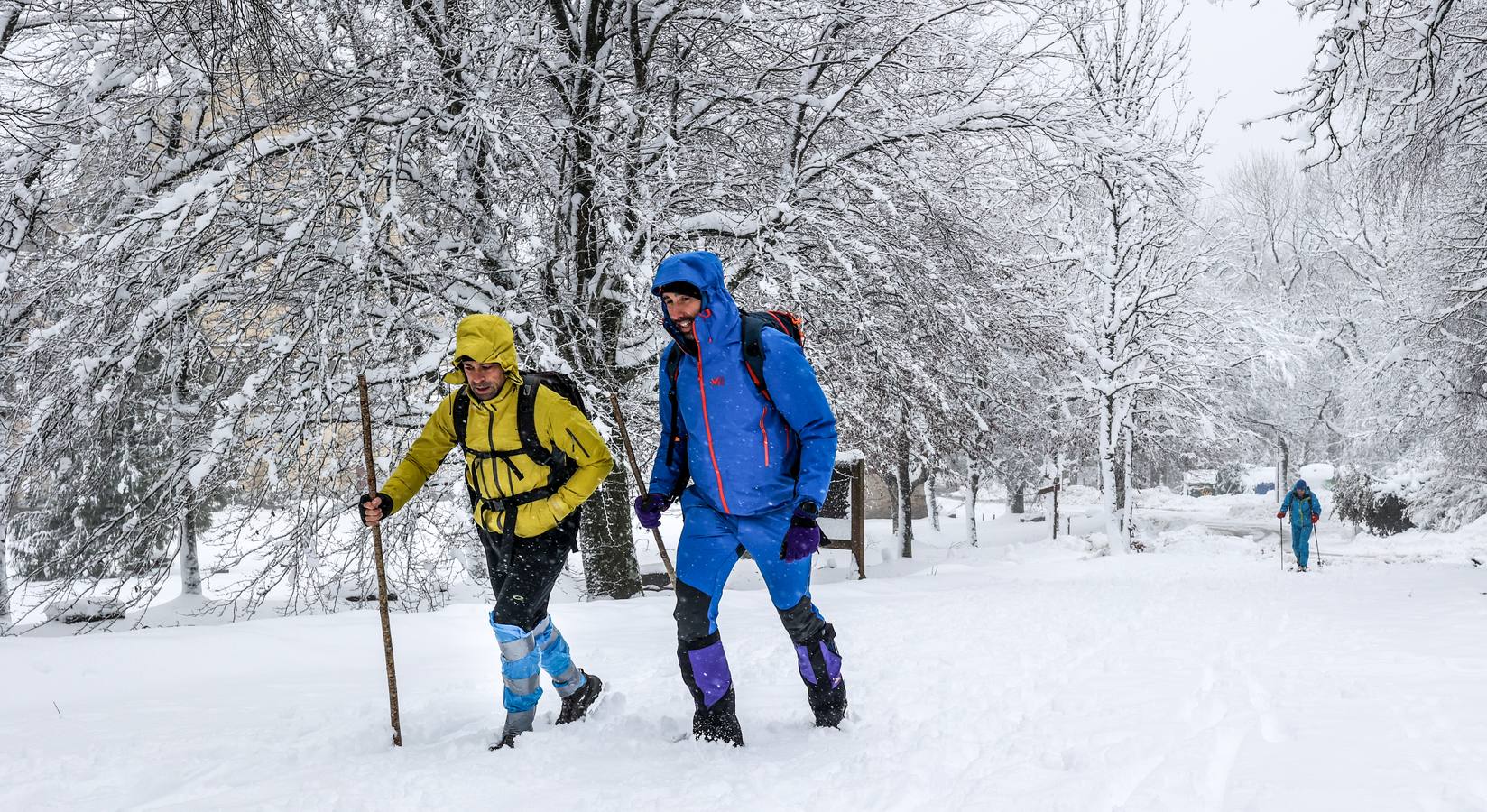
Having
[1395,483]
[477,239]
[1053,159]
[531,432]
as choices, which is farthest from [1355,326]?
[531,432]

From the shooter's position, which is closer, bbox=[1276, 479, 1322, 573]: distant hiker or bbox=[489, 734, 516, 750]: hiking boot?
bbox=[489, 734, 516, 750]: hiking boot

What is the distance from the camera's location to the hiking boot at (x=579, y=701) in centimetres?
380

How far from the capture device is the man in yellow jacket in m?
3.54

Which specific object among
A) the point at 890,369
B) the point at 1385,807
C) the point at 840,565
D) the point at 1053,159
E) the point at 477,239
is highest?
the point at 1053,159

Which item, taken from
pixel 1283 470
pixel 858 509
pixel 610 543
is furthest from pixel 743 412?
pixel 1283 470

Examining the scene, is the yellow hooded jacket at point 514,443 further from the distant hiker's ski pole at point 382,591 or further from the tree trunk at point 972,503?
the tree trunk at point 972,503

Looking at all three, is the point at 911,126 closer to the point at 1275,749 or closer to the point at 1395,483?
the point at 1275,749

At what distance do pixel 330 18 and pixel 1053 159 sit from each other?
589 centimetres

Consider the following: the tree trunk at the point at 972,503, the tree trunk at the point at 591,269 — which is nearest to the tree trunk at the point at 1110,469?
the tree trunk at the point at 972,503

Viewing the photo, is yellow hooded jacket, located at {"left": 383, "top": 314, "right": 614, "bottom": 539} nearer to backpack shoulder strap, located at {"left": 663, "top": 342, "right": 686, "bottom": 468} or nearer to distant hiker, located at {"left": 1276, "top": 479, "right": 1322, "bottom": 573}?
backpack shoulder strap, located at {"left": 663, "top": 342, "right": 686, "bottom": 468}

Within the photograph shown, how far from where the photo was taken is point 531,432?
3.55 m

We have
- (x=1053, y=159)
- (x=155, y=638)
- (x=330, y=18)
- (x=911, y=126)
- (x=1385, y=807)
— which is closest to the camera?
(x=1385, y=807)

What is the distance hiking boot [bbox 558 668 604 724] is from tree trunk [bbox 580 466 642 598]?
4568 millimetres

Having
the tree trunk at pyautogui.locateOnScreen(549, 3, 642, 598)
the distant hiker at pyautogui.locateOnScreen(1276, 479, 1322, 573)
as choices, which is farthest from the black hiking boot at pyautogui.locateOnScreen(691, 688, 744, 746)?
the distant hiker at pyautogui.locateOnScreen(1276, 479, 1322, 573)
